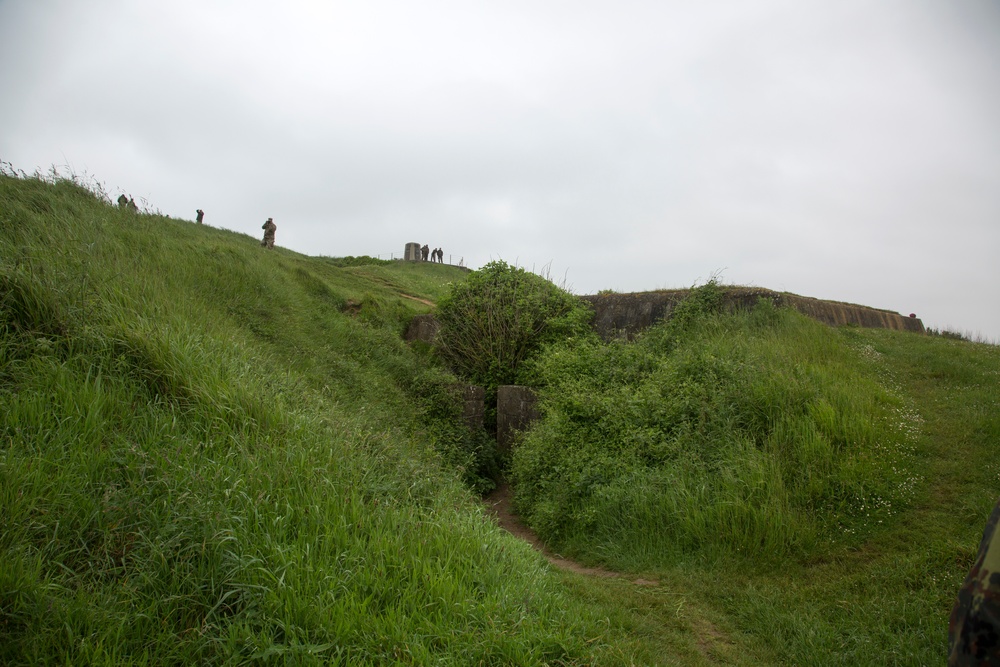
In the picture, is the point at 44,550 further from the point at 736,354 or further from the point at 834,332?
the point at 834,332

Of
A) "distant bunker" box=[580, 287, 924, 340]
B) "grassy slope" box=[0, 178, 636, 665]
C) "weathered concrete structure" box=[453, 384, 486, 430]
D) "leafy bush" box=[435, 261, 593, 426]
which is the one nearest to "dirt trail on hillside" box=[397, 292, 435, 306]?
"leafy bush" box=[435, 261, 593, 426]

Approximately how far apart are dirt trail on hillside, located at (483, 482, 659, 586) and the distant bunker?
4.35m

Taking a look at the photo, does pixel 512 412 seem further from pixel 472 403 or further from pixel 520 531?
pixel 520 531

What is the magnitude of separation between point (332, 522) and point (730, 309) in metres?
8.49

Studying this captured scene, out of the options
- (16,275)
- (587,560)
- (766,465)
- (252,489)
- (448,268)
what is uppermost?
(448,268)

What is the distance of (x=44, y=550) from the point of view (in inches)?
109

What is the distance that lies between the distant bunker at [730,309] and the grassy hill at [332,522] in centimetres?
241

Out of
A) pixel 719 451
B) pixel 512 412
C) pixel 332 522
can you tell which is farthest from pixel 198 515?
pixel 512 412

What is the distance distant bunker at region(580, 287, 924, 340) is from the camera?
980cm

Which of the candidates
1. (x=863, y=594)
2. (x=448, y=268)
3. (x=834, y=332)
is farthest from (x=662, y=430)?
(x=448, y=268)

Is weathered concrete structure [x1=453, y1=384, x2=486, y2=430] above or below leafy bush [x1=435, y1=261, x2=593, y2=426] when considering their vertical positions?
below

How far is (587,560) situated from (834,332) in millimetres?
6121

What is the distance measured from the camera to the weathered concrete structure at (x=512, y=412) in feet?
30.6

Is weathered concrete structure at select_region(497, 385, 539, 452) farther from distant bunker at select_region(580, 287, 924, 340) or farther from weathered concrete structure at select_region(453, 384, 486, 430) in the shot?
distant bunker at select_region(580, 287, 924, 340)
